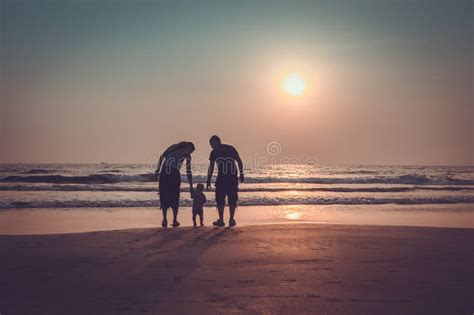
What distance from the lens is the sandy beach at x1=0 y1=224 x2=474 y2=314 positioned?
4.09 metres

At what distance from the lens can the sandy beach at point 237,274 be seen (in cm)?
409

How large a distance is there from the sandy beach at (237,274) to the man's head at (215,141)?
2.37 metres

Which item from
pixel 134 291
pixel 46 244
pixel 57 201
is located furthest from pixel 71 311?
pixel 57 201

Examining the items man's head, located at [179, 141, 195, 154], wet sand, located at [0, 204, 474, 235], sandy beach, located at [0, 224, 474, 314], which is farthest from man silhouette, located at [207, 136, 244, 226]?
sandy beach, located at [0, 224, 474, 314]

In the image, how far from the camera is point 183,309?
156 inches

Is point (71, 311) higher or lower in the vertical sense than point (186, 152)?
lower

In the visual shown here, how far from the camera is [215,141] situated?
9641mm

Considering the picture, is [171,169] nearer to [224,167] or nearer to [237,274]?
[224,167]

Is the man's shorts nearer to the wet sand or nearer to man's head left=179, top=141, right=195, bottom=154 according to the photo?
man's head left=179, top=141, right=195, bottom=154

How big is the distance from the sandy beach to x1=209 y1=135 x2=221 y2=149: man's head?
7.79ft

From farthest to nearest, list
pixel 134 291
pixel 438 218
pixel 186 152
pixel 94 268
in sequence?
pixel 438 218 → pixel 186 152 → pixel 94 268 → pixel 134 291

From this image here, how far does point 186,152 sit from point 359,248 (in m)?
4.29

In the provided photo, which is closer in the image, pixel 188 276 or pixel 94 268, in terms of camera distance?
pixel 188 276

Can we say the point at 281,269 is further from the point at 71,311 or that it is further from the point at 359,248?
the point at 71,311
